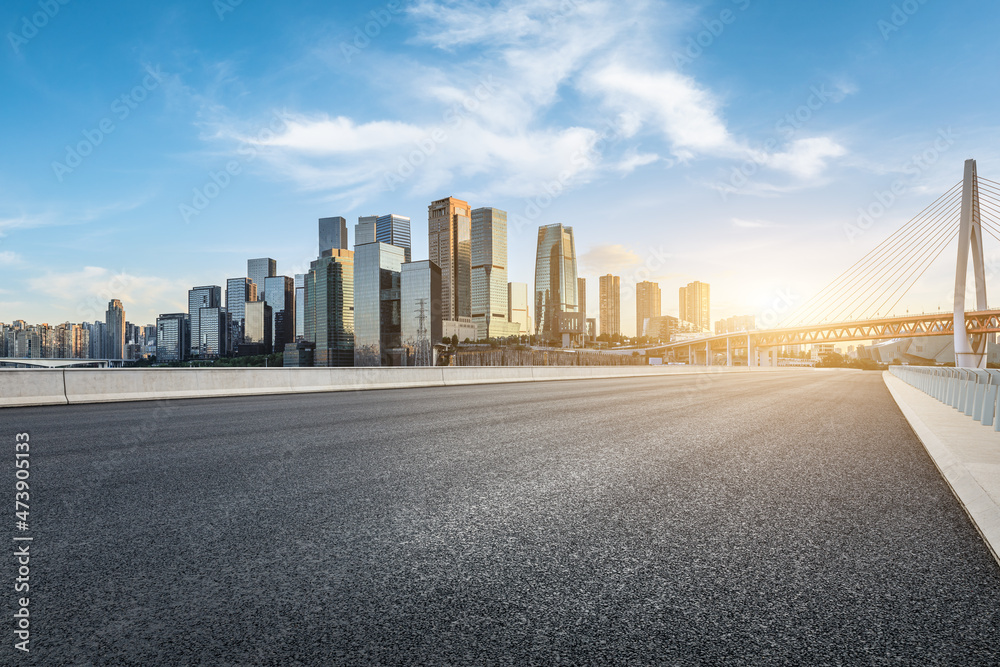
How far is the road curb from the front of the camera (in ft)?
14.4

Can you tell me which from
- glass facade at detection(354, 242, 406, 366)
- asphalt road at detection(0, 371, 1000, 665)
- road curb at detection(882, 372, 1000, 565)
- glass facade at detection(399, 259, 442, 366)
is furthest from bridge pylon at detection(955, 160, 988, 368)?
glass facade at detection(354, 242, 406, 366)

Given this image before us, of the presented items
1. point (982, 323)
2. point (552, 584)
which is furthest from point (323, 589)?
point (982, 323)

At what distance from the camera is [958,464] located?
6.54 meters

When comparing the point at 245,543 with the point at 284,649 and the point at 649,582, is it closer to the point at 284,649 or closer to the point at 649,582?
the point at 284,649

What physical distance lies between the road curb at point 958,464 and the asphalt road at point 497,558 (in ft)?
0.58

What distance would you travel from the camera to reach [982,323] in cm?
6144

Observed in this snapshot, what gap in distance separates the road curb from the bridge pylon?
3968cm

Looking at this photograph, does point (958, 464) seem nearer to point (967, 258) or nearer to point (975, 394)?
point (975, 394)

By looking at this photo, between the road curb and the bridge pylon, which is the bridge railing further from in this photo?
the bridge pylon

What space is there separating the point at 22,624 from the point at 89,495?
2.81 meters

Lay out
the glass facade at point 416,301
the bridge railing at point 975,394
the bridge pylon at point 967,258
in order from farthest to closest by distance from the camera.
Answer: the glass facade at point 416,301
the bridge pylon at point 967,258
the bridge railing at point 975,394

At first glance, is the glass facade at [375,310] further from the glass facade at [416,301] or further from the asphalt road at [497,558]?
the asphalt road at [497,558]

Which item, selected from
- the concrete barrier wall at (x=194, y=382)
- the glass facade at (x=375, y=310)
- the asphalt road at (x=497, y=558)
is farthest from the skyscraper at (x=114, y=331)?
the asphalt road at (x=497, y=558)

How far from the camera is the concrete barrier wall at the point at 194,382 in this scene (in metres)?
14.3
